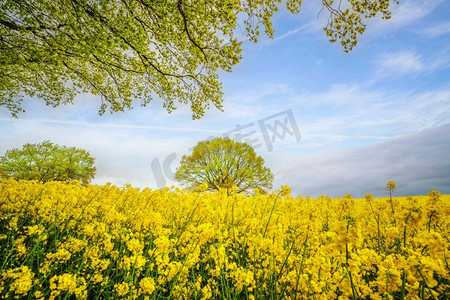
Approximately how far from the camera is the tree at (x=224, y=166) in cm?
2655

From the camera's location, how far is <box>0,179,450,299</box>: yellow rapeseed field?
6.48 ft

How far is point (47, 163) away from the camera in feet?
125

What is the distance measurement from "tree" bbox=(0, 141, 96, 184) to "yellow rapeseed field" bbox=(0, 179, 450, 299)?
38.8m

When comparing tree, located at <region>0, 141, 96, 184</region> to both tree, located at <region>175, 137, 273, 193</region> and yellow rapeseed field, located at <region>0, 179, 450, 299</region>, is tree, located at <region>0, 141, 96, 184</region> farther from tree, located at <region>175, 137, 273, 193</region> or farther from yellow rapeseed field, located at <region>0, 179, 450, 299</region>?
yellow rapeseed field, located at <region>0, 179, 450, 299</region>

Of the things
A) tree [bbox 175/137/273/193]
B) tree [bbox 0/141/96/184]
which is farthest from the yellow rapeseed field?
tree [bbox 0/141/96/184]

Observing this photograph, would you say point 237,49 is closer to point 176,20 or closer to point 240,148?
point 176,20

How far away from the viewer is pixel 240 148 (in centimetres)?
2791

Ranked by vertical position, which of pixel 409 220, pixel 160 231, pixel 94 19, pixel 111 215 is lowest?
pixel 409 220

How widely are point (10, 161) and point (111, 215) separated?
162 feet

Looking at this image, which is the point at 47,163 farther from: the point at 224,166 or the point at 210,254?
the point at 210,254

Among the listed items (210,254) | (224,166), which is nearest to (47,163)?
(224,166)

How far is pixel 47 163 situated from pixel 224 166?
111 feet

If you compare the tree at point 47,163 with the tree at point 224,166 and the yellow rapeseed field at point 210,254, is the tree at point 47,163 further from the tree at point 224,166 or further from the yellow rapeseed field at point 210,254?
the yellow rapeseed field at point 210,254

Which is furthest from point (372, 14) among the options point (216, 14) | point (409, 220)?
point (409, 220)
